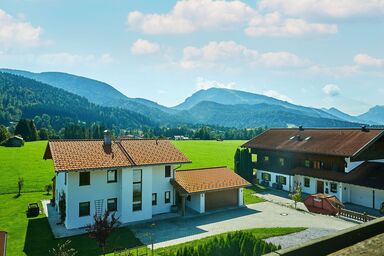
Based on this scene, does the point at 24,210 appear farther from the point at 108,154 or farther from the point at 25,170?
the point at 25,170

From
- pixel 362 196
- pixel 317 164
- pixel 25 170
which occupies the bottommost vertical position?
pixel 362 196

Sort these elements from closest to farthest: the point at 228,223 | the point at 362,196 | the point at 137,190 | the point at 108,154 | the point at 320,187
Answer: the point at 228,223 < the point at 137,190 < the point at 108,154 < the point at 362,196 < the point at 320,187

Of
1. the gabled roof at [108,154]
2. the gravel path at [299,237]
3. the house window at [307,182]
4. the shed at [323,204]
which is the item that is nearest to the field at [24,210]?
the gabled roof at [108,154]

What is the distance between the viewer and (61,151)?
30.3m

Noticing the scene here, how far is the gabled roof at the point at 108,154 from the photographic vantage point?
29.1 meters

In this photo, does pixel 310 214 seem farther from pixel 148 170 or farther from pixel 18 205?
pixel 18 205

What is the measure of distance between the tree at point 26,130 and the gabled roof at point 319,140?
91146mm

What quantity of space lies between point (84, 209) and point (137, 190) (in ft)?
17.7

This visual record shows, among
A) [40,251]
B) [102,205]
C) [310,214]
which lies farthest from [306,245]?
[310,214]

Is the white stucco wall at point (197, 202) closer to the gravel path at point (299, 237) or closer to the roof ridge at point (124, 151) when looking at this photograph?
the roof ridge at point (124, 151)

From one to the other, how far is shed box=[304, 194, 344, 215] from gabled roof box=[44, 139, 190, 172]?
15189mm

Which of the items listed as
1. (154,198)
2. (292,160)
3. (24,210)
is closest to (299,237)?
(154,198)

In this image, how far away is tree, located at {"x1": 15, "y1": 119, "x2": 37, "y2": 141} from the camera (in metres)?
113

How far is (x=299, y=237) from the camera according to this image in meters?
26.4
